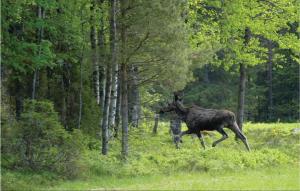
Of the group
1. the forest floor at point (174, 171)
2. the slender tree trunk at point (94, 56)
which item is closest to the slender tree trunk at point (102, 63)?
the slender tree trunk at point (94, 56)

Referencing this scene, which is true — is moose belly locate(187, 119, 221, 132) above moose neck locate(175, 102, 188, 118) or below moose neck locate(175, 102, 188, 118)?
below

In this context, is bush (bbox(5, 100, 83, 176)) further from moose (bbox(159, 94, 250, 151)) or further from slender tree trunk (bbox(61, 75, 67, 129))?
moose (bbox(159, 94, 250, 151))

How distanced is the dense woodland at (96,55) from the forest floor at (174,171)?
2.34ft

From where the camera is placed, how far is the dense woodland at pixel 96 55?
17.7m

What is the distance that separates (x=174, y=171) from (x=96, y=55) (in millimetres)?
4941

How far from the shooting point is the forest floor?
15930 millimetres

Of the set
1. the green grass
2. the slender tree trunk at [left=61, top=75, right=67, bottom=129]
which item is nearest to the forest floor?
the green grass

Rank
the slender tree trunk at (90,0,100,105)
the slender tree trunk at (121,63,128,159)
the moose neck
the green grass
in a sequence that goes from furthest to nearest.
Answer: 1. the moose neck
2. the slender tree trunk at (90,0,100,105)
3. the slender tree trunk at (121,63,128,159)
4. the green grass

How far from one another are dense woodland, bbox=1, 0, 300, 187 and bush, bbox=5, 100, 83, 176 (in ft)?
0.10

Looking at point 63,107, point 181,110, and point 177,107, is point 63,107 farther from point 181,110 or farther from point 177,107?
point 181,110

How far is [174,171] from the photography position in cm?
Result: 1933

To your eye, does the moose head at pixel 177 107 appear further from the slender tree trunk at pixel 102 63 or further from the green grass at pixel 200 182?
the green grass at pixel 200 182

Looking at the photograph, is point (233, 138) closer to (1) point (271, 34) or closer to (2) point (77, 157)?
(1) point (271, 34)

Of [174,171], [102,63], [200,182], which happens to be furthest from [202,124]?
[200,182]
